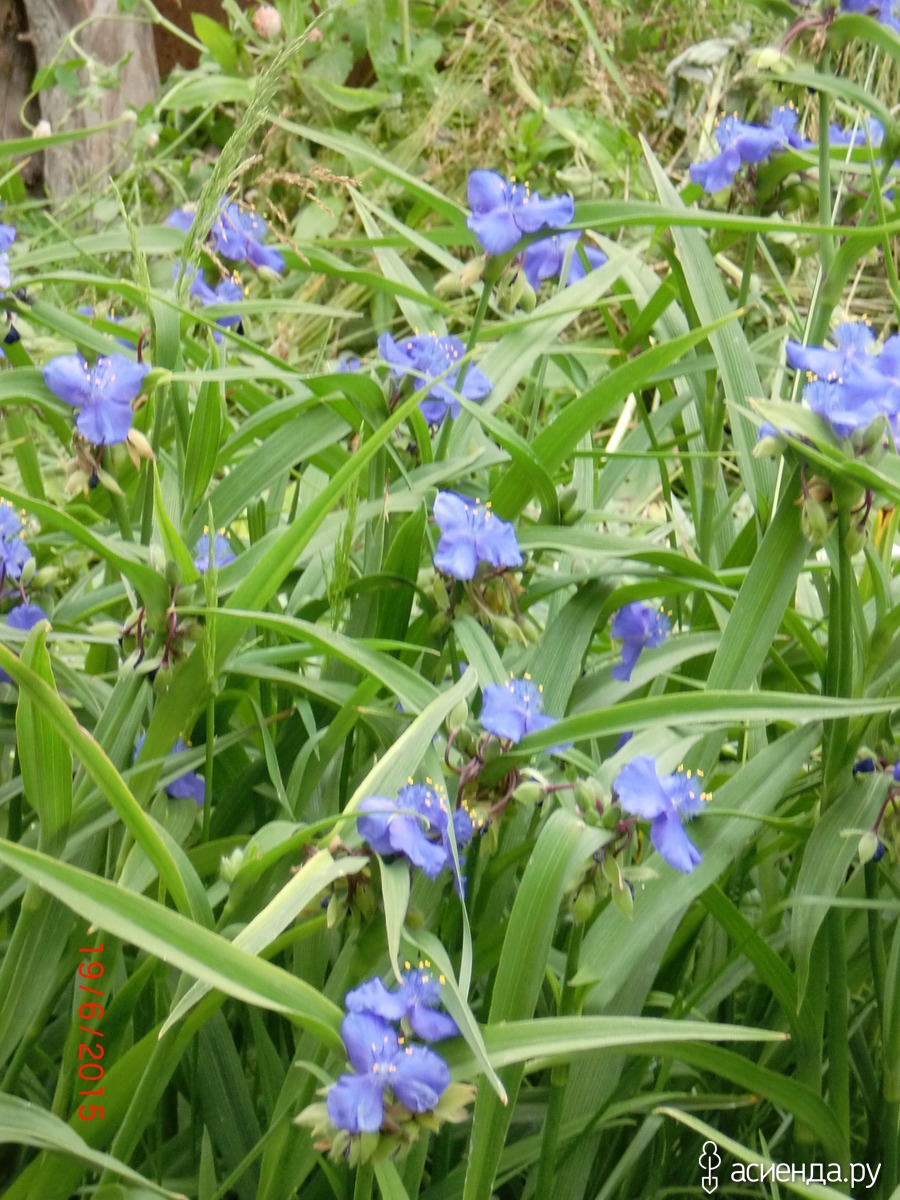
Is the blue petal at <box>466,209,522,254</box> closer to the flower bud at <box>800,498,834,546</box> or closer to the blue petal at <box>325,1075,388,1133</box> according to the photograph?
the flower bud at <box>800,498,834,546</box>

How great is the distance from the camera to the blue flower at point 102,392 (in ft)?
2.06

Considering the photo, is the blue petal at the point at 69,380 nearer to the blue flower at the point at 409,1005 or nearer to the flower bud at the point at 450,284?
the flower bud at the point at 450,284

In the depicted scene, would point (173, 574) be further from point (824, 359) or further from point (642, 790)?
point (824, 359)

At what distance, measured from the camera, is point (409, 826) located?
522mm

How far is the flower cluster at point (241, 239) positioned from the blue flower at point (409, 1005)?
59cm

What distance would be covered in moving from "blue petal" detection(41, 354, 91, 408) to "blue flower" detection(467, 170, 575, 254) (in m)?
0.25

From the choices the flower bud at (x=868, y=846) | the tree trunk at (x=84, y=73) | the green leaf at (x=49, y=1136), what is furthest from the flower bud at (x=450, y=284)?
the tree trunk at (x=84, y=73)

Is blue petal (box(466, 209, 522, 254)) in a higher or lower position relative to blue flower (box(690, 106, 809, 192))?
lower

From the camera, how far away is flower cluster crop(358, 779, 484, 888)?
52 centimetres

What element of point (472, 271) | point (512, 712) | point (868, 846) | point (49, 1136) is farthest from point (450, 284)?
point (49, 1136)

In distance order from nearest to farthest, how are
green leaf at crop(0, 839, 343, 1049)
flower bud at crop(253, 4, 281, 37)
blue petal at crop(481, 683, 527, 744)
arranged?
green leaf at crop(0, 839, 343, 1049)
blue petal at crop(481, 683, 527, 744)
flower bud at crop(253, 4, 281, 37)

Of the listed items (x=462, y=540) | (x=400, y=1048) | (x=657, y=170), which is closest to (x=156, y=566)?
(x=462, y=540)

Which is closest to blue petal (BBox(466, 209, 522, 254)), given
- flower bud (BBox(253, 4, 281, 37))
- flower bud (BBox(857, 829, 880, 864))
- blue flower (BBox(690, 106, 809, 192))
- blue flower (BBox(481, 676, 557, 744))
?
blue flower (BBox(690, 106, 809, 192))
